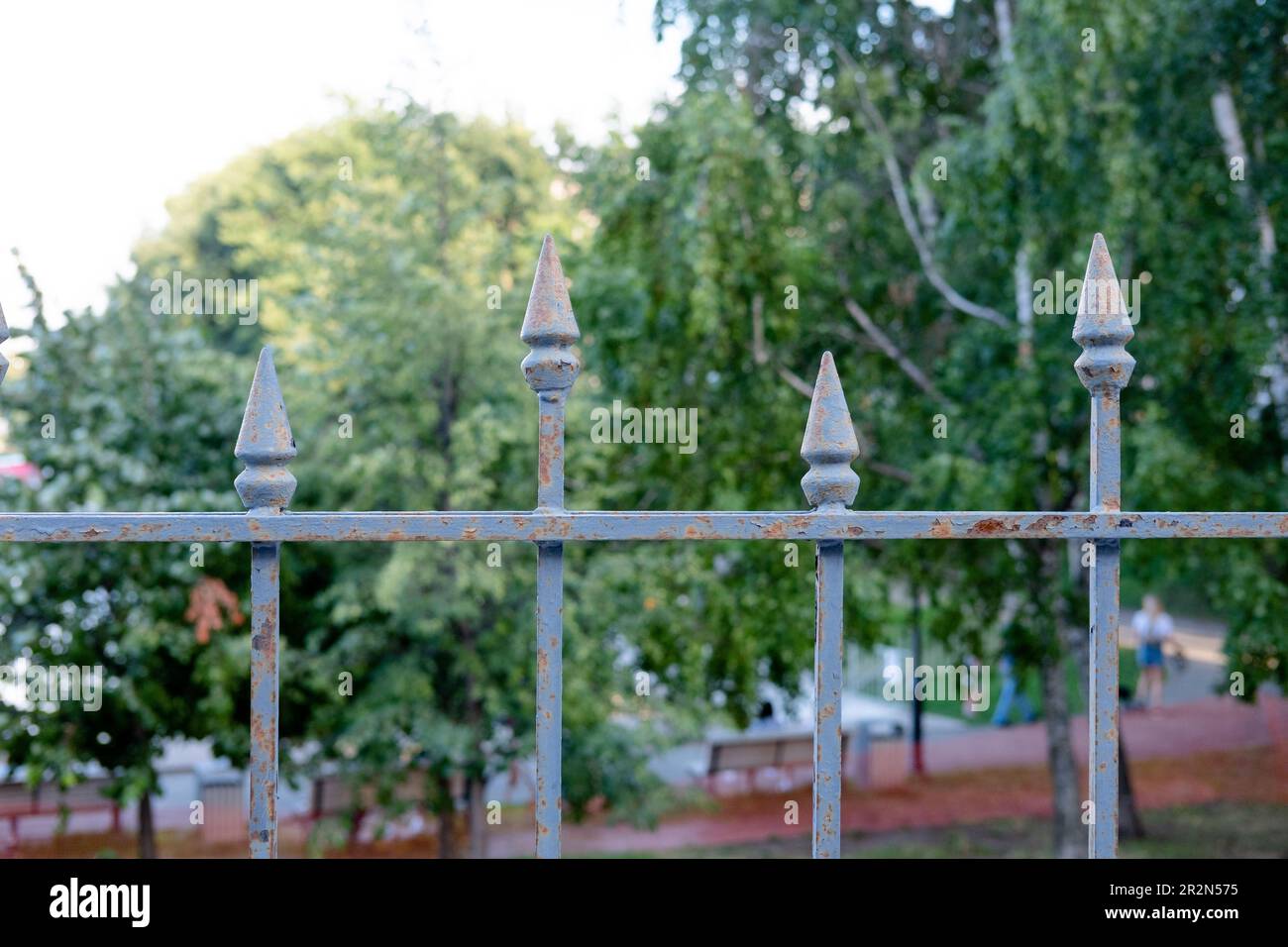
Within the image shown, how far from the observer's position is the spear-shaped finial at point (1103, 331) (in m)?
2.32

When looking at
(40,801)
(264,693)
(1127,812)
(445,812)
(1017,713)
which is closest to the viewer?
(264,693)

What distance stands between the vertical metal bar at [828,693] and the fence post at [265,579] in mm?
982

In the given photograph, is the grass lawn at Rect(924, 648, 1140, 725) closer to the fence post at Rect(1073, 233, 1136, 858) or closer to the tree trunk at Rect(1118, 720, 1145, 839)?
the tree trunk at Rect(1118, 720, 1145, 839)

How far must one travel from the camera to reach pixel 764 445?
930 cm

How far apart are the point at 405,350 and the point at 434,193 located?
1620 millimetres

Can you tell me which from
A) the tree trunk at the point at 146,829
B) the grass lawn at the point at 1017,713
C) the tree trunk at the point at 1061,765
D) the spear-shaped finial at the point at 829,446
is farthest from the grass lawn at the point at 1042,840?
the spear-shaped finial at the point at 829,446

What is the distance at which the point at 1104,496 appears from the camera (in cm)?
234

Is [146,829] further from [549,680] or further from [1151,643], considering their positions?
[1151,643]

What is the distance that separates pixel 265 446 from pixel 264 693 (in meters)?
0.45

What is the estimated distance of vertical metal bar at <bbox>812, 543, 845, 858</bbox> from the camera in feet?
7.27

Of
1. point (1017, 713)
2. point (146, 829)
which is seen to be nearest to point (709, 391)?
point (146, 829)

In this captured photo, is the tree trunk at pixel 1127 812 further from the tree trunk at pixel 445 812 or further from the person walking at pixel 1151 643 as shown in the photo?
the tree trunk at pixel 445 812

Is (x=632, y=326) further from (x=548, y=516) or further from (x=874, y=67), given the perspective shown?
(x=548, y=516)

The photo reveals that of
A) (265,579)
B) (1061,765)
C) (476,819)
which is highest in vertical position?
(265,579)
